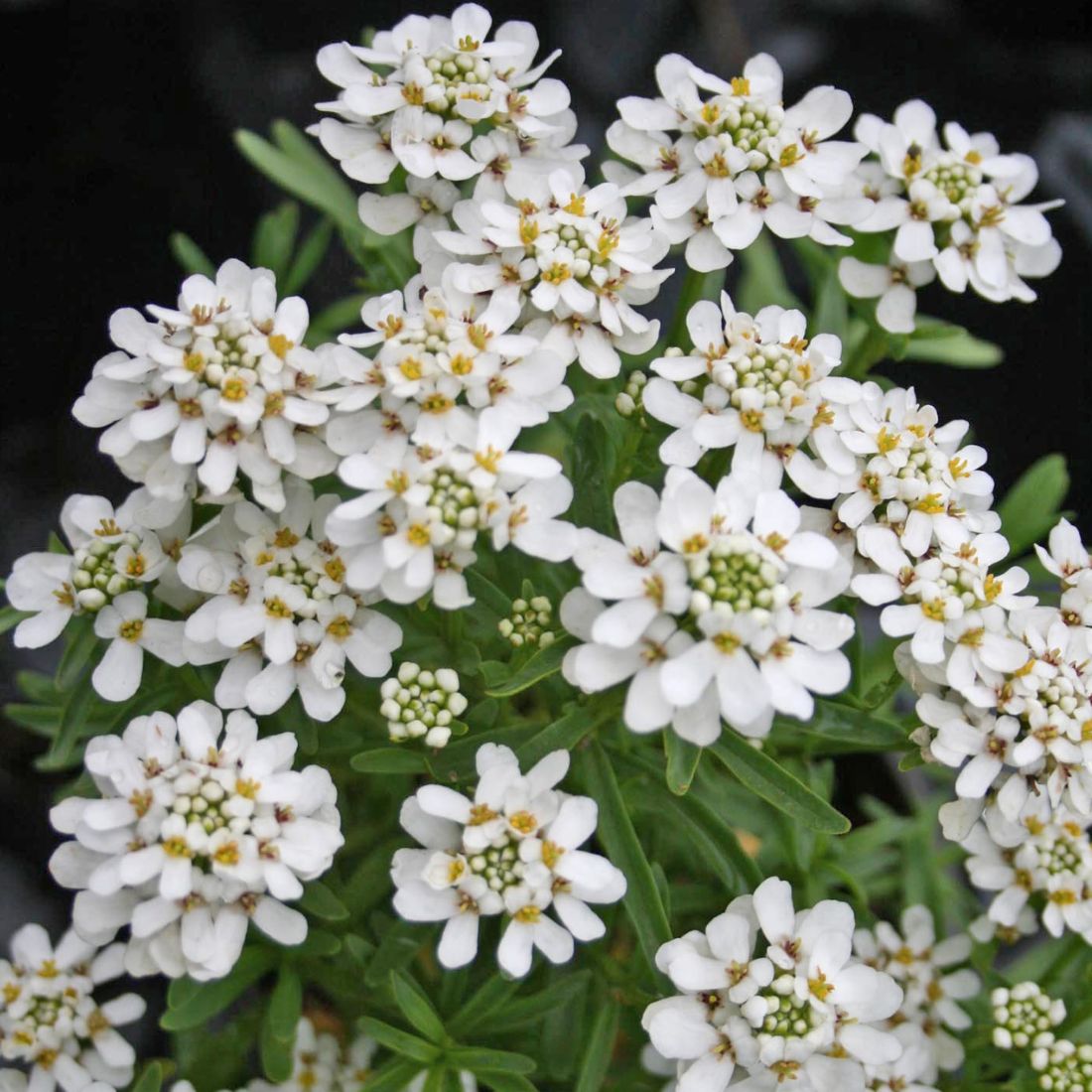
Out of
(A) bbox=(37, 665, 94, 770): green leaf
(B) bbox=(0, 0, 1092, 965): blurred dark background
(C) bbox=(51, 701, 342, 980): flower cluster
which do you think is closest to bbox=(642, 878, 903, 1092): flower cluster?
(C) bbox=(51, 701, 342, 980): flower cluster

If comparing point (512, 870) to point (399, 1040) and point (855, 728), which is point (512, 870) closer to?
point (399, 1040)

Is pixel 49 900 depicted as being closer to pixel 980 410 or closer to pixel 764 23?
pixel 980 410

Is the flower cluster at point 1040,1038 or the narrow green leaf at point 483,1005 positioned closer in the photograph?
the narrow green leaf at point 483,1005

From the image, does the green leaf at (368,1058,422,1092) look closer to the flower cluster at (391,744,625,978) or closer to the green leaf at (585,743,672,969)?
the flower cluster at (391,744,625,978)

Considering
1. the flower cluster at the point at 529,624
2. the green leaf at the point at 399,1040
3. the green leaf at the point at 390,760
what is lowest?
the green leaf at the point at 399,1040

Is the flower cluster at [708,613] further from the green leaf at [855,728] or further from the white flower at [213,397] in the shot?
the white flower at [213,397]

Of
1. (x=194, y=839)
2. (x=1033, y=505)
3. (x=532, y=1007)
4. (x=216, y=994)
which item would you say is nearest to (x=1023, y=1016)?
(x=532, y=1007)

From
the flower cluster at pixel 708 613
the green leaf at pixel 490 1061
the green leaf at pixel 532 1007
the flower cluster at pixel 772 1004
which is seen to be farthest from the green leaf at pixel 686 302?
the green leaf at pixel 490 1061
